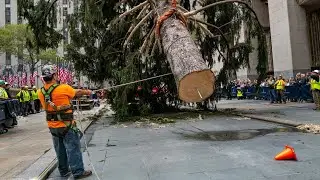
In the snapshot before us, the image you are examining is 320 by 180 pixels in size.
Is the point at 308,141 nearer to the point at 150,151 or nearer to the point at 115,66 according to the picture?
the point at 150,151

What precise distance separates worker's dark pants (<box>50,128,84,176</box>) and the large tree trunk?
2.41 m

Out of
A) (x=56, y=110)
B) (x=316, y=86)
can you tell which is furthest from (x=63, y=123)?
(x=316, y=86)

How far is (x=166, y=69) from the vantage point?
44.7ft

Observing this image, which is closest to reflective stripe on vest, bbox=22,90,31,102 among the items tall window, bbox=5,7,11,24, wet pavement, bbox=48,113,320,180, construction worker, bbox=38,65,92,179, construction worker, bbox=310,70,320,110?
wet pavement, bbox=48,113,320,180

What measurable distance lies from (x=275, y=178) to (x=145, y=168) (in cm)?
189

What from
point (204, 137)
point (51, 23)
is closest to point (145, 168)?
point (204, 137)

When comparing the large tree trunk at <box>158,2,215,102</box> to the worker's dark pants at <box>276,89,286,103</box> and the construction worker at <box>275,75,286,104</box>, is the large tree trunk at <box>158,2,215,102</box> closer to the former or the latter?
the construction worker at <box>275,75,286,104</box>

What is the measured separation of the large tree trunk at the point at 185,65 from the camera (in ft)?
24.8

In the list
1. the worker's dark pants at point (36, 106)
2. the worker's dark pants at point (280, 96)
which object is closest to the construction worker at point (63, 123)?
the worker's dark pants at point (280, 96)

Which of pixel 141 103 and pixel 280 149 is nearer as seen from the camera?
pixel 280 149

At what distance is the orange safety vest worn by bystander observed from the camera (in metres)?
5.91

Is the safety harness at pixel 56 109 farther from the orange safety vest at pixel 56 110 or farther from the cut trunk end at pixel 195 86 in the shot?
the cut trunk end at pixel 195 86

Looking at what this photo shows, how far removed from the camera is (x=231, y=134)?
343 inches

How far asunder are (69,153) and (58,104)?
2.42 ft
